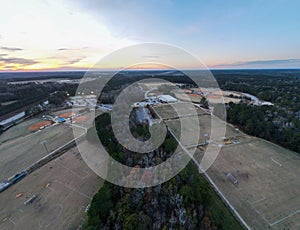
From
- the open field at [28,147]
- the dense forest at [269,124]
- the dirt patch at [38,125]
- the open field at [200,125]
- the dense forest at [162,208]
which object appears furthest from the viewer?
the dirt patch at [38,125]

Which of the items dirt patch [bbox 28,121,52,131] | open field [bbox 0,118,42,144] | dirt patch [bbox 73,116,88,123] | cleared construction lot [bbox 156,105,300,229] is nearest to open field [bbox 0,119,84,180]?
open field [bbox 0,118,42,144]

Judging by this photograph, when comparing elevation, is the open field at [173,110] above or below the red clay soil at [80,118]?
below

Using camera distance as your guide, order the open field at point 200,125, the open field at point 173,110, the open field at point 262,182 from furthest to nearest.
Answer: the open field at point 173,110 < the open field at point 200,125 < the open field at point 262,182

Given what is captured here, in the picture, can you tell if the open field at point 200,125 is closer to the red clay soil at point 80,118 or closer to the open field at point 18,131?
the red clay soil at point 80,118

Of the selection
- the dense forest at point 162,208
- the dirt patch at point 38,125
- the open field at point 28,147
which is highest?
the dense forest at point 162,208

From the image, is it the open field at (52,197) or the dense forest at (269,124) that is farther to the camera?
the dense forest at (269,124)

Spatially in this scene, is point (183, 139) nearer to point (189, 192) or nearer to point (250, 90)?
point (189, 192)

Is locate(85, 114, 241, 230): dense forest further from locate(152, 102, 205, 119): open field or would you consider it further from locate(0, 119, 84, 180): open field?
locate(152, 102, 205, 119): open field

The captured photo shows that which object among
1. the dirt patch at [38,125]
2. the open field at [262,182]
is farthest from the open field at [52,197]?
the dirt patch at [38,125]

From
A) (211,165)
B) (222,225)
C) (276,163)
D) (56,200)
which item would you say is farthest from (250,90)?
(56,200)
